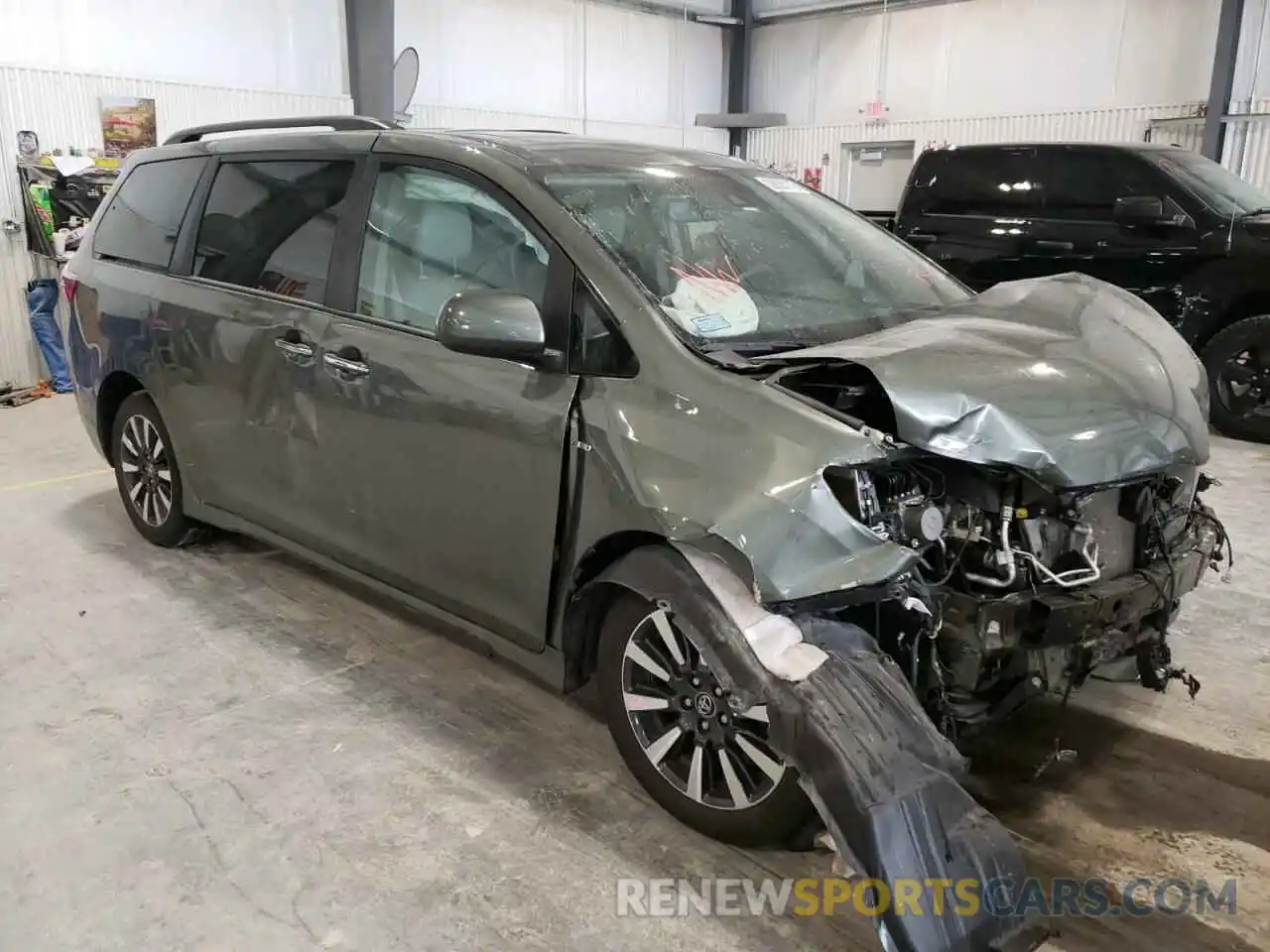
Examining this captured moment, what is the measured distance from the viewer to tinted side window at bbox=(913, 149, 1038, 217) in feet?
23.6

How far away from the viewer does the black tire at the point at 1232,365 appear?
20.9ft

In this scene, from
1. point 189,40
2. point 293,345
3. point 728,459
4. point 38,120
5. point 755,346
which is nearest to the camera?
point 728,459

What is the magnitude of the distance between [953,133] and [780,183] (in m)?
10.1

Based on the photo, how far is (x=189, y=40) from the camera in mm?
8922

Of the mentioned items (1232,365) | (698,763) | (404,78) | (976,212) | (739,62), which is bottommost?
(698,763)

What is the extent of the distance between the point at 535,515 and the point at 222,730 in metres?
1.16

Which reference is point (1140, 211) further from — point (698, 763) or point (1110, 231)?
point (698, 763)

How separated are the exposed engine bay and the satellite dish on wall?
28.3 feet

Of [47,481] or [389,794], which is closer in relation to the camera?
[389,794]

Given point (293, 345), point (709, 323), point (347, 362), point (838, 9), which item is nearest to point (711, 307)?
point (709, 323)

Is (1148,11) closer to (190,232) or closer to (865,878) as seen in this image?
(190,232)

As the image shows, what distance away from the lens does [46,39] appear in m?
8.06

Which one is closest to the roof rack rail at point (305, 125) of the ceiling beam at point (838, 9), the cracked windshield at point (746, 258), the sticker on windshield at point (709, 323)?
the cracked windshield at point (746, 258)

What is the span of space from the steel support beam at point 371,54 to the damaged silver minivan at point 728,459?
7.02 m
